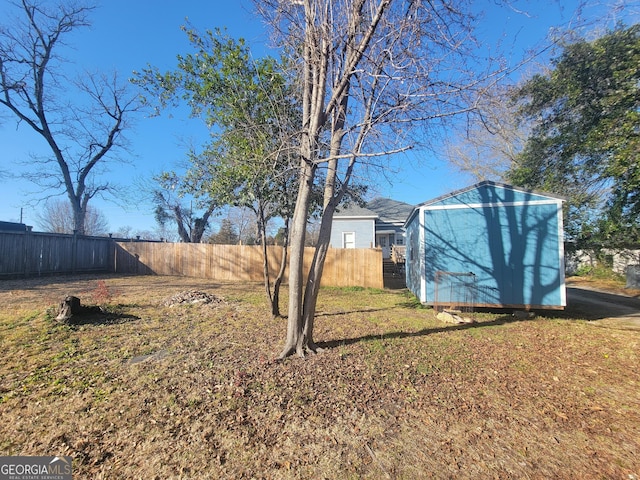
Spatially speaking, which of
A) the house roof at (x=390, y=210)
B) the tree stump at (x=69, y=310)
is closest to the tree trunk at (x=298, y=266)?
the tree stump at (x=69, y=310)

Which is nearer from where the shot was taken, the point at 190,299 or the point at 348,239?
the point at 190,299

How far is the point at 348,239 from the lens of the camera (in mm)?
Answer: 19125

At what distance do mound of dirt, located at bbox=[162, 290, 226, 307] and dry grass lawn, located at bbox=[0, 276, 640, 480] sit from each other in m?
1.88

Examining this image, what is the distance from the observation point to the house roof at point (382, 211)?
19016mm

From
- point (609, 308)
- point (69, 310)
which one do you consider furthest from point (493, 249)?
point (69, 310)

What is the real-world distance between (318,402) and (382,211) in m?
19.9

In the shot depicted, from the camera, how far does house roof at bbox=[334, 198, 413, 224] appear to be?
19016mm

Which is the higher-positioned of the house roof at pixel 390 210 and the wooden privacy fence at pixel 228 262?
the house roof at pixel 390 210

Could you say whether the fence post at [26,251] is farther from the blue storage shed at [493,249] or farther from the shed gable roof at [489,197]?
the shed gable roof at [489,197]

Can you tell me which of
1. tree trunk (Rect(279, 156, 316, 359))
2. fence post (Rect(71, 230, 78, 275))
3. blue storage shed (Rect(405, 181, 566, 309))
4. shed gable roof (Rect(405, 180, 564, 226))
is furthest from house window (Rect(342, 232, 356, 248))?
tree trunk (Rect(279, 156, 316, 359))

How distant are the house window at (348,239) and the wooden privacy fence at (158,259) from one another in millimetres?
6530

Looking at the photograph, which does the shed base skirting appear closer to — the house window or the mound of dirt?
the mound of dirt

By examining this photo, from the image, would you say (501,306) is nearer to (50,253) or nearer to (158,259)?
(158,259)

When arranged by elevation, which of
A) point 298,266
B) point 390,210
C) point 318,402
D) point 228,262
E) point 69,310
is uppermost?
point 390,210
